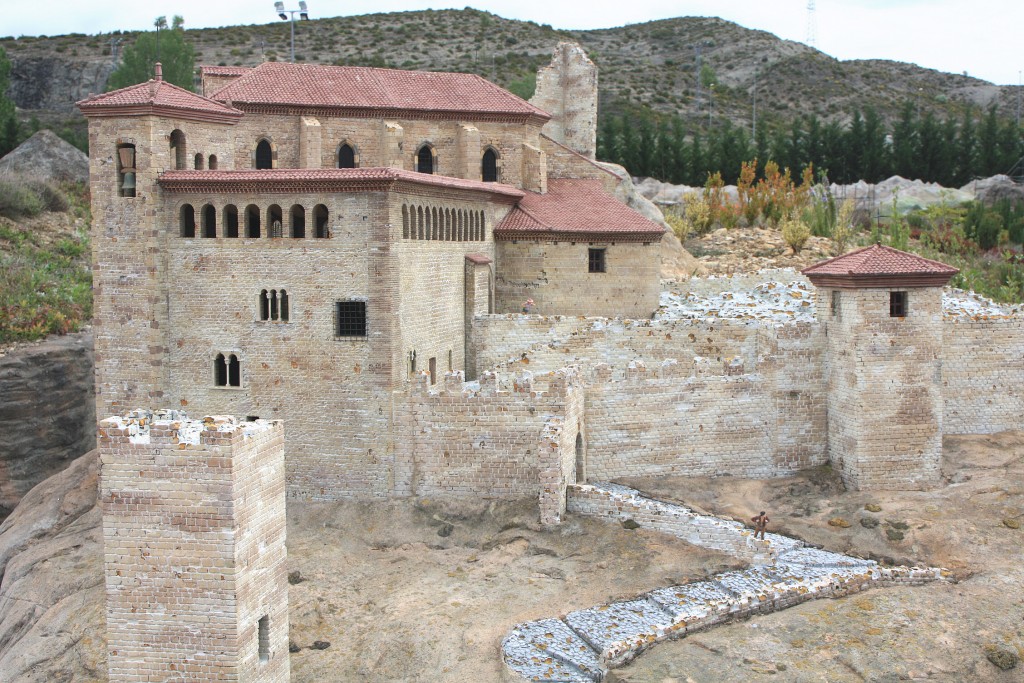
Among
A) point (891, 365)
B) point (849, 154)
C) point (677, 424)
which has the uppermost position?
point (849, 154)

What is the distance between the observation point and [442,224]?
28797mm

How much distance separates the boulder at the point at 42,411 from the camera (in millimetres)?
34781

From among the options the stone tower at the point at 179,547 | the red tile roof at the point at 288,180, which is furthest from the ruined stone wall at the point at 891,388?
the stone tower at the point at 179,547

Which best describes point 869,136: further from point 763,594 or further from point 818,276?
point 763,594

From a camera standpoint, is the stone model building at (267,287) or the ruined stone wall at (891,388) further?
the ruined stone wall at (891,388)

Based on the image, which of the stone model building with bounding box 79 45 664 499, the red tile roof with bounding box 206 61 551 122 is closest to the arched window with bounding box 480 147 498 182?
the red tile roof with bounding box 206 61 551 122

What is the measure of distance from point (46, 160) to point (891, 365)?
4394 centimetres

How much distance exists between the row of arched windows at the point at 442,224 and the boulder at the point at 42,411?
46.7ft

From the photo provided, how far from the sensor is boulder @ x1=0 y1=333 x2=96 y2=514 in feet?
114

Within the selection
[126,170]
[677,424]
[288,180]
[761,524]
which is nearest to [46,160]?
[126,170]

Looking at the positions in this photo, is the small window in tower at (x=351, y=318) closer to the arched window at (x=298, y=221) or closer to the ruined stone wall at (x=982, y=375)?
the arched window at (x=298, y=221)

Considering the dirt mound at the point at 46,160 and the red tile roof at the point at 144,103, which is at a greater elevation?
the dirt mound at the point at 46,160

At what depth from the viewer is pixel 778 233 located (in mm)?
47594

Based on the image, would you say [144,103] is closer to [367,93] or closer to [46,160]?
[367,93]
